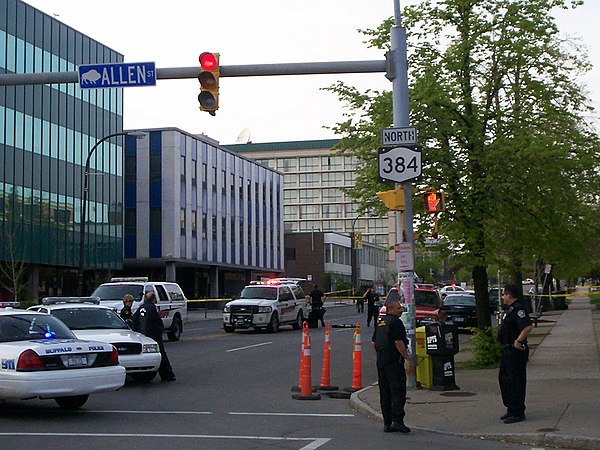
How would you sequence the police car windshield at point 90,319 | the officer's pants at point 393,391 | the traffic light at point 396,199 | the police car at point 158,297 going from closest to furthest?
the officer's pants at point 393,391, the traffic light at point 396,199, the police car windshield at point 90,319, the police car at point 158,297

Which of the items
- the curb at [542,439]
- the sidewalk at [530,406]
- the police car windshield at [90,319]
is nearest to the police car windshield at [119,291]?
the police car windshield at [90,319]

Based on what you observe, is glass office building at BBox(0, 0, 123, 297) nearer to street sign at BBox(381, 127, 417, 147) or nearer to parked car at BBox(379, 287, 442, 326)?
parked car at BBox(379, 287, 442, 326)

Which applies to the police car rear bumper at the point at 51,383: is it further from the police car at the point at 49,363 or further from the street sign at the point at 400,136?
the street sign at the point at 400,136

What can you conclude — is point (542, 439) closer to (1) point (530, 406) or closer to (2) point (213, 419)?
(1) point (530, 406)

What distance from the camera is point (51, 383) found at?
12.1 metres

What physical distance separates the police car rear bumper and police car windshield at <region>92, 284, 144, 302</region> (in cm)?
1593


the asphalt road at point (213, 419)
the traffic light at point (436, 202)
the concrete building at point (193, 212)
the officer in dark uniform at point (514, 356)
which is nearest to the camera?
the asphalt road at point (213, 419)

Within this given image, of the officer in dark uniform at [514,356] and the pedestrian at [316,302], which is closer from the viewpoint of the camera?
the officer in dark uniform at [514,356]

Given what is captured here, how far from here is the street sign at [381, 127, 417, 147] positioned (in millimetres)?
14867

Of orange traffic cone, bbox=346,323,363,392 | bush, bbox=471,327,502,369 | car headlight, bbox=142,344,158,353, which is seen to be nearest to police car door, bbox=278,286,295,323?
bush, bbox=471,327,502,369

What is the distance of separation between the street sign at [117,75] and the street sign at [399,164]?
13.8 ft

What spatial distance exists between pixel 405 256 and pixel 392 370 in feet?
12.6

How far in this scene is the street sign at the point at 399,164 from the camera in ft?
48.6

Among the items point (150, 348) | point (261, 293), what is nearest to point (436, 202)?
point (150, 348)
